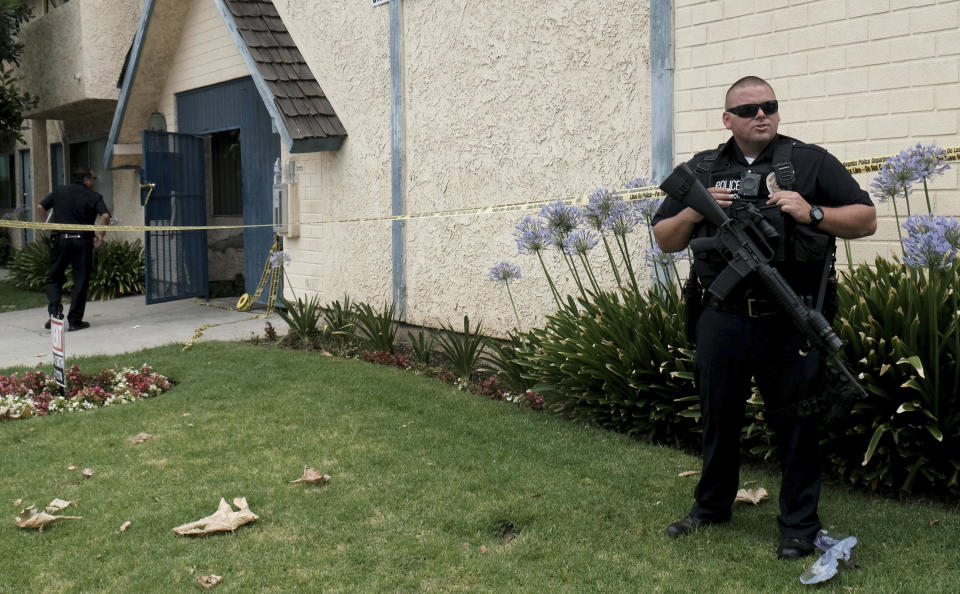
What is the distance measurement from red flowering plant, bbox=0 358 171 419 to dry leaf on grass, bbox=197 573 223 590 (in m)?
3.56

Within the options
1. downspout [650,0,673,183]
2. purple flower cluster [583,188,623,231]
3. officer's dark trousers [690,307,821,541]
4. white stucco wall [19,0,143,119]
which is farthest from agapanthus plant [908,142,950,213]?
white stucco wall [19,0,143,119]

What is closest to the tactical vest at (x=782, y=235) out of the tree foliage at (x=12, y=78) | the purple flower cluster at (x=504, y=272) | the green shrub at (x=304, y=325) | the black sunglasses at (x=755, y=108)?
the black sunglasses at (x=755, y=108)

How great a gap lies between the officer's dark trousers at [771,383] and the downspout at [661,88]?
257 cm

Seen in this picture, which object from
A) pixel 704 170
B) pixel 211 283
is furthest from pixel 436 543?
pixel 211 283

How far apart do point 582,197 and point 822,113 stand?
2013 millimetres

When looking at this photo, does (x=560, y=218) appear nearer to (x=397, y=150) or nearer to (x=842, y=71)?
(x=842, y=71)

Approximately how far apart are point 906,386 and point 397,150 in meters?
5.83

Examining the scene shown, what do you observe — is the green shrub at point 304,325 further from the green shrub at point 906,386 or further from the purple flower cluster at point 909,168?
the purple flower cluster at point 909,168

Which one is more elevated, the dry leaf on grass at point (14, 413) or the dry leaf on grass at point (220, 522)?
the dry leaf on grass at point (14, 413)

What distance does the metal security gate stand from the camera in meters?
11.8

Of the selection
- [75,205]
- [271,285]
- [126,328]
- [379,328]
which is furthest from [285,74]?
[126,328]

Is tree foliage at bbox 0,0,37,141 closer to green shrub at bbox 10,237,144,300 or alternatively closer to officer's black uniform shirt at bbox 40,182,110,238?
green shrub at bbox 10,237,144,300

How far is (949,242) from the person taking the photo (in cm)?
385

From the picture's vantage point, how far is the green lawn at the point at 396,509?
373 centimetres
